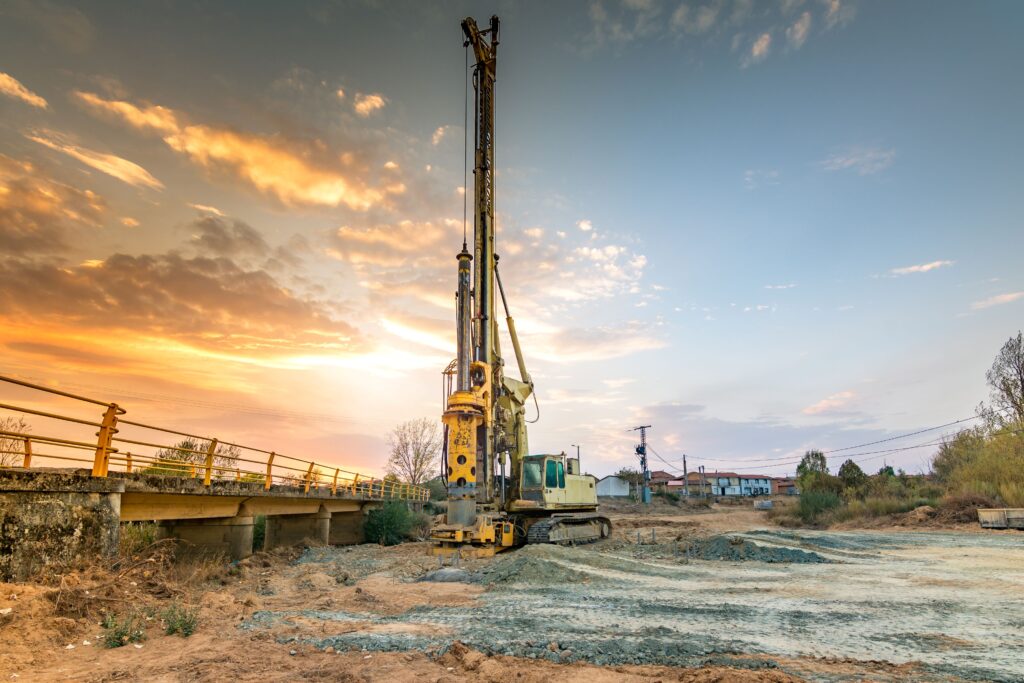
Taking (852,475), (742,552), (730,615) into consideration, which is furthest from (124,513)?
(852,475)

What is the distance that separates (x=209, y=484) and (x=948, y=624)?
15.3 metres

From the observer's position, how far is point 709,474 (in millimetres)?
117375

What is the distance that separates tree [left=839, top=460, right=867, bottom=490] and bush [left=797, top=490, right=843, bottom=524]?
4182 mm

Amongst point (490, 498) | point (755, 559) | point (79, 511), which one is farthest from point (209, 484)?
point (755, 559)

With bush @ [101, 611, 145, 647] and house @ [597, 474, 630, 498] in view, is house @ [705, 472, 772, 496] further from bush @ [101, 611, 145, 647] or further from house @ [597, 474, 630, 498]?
bush @ [101, 611, 145, 647]

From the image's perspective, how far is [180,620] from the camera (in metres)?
7.86

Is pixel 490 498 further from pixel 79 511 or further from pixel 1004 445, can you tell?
pixel 1004 445

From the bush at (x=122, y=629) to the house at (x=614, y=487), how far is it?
264 feet

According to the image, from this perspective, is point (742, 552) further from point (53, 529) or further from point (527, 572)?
point (53, 529)

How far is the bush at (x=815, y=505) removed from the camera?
37.4m

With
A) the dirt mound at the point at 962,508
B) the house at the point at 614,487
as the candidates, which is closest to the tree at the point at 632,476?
the house at the point at 614,487

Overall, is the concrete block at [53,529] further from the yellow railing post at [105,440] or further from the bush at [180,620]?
the bush at [180,620]

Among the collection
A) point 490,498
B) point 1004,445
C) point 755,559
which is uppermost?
point 1004,445

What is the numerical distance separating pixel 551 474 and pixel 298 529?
10.5 m
